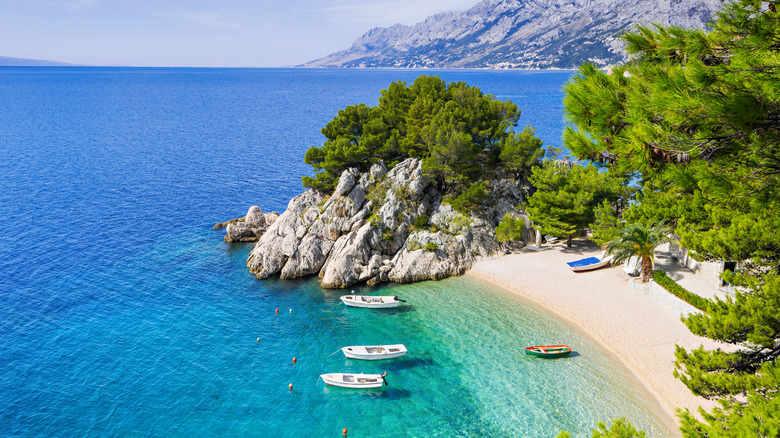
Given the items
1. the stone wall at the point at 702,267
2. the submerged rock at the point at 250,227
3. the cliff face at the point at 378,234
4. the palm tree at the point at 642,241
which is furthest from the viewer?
the submerged rock at the point at 250,227

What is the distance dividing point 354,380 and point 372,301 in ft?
39.4

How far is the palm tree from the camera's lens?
130 feet

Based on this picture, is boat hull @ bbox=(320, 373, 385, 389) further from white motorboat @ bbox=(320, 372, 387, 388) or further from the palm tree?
the palm tree

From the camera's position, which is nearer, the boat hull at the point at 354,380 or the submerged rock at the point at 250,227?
the boat hull at the point at 354,380

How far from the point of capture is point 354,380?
32.1 metres

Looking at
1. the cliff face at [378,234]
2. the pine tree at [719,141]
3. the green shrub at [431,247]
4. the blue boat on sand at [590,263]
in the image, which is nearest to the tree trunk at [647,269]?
the blue boat on sand at [590,263]

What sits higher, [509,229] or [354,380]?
[509,229]

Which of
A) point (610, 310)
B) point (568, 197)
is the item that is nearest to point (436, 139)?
point (568, 197)

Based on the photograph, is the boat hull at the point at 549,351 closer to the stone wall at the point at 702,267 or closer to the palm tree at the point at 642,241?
the palm tree at the point at 642,241

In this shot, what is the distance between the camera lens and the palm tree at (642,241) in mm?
39641

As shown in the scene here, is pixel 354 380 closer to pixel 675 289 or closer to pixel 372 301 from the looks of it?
A: pixel 372 301

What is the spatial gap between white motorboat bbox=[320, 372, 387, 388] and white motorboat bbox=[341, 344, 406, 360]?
104 inches

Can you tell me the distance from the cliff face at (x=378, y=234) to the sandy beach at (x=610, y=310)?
15.4 ft

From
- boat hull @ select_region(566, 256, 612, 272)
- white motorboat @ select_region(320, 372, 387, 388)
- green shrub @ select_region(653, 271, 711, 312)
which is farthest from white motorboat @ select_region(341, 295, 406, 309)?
green shrub @ select_region(653, 271, 711, 312)
